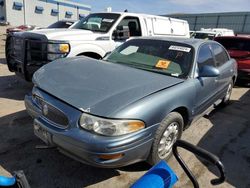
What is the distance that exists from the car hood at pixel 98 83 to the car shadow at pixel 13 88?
2.44 m

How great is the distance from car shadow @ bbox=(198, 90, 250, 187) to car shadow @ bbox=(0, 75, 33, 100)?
4.03m

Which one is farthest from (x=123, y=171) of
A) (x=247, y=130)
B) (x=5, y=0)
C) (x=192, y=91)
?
(x=5, y=0)

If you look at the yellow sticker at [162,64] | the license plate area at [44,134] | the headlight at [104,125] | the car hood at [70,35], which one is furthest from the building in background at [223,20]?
the license plate area at [44,134]

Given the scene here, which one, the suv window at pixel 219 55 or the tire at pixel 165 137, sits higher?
the suv window at pixel 219 55

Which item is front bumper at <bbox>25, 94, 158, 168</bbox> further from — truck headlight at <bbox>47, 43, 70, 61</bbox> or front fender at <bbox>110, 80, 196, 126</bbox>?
truck headlight at <bbox>47, 43, 70, 61</bbox>

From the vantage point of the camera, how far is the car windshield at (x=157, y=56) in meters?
3.72

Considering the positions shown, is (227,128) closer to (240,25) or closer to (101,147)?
(101,147)

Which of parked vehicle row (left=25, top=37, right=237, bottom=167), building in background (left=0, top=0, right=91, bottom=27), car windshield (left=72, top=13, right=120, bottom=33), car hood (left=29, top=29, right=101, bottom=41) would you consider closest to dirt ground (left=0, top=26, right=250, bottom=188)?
parked vehicle row (left=25, top=37, right=237, bottom=167)

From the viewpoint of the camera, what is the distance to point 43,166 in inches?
125

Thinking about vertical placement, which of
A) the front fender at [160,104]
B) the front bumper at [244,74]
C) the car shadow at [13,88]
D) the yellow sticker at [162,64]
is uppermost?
the yellow sticker at [162,64]

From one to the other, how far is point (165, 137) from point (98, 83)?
1045 millimetres

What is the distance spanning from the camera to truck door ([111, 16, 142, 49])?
6363 millimetres

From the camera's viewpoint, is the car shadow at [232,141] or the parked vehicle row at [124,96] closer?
the parked vehicle row at [124,96]

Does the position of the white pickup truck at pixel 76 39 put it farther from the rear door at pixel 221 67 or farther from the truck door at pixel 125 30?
the rear door at pixel 221 67
